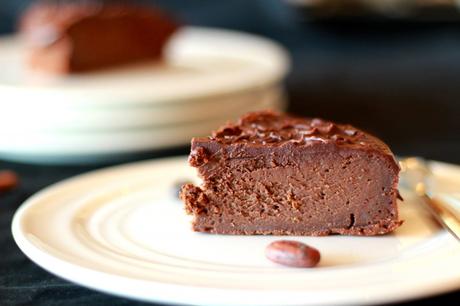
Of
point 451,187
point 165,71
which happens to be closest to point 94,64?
point 165,71

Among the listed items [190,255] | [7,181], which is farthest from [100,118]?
[190,255]

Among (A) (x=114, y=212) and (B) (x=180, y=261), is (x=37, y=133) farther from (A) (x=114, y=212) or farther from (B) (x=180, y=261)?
(B) (x=180, y=261)

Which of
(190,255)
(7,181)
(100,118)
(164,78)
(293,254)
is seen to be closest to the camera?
(293,254)

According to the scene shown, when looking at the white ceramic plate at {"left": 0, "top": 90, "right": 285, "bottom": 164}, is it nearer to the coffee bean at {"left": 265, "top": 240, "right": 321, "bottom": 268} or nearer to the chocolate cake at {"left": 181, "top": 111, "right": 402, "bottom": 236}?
the chocolate cake at {"left": 181, "top": 111, "right": 402, "bottom": 236}

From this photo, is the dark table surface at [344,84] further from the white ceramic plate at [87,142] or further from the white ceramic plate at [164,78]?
the white ceramic plate at [164,78]

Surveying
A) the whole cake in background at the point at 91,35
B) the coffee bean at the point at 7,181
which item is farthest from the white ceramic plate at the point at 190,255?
the whole cake in background at the point at 91,35

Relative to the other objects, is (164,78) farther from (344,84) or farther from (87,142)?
(344,84)

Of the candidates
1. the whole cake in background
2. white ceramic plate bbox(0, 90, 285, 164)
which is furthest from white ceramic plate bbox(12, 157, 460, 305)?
the whole cake in background
